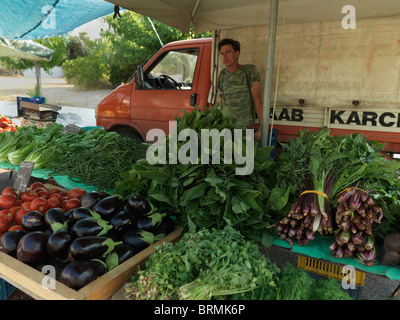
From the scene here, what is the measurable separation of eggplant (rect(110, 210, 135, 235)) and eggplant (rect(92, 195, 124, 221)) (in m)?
0.06

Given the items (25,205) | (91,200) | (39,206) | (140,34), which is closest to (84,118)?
(140,34)

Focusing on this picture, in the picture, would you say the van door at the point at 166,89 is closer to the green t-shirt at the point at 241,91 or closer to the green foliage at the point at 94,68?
the green t-shirt at the point at 241,91

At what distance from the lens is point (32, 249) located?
1721 mm

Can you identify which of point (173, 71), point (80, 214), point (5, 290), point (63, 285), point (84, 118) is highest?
point (173, 71)

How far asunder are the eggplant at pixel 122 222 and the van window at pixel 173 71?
344 centimetres

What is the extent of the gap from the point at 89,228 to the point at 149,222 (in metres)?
0.41

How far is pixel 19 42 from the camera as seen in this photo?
1253 centimetres

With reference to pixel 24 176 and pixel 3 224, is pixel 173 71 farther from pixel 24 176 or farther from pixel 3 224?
pixel 3 224

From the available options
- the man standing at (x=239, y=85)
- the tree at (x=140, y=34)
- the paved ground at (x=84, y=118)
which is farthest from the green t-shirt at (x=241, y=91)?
the tree at (x=140, y=34)

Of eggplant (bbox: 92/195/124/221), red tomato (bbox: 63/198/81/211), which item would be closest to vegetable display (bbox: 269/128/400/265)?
eggplant (bbox: 92/195/124/221)

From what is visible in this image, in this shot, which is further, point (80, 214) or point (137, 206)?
point (137, 206)

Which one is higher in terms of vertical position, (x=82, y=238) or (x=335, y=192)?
(x=335, y=192)
